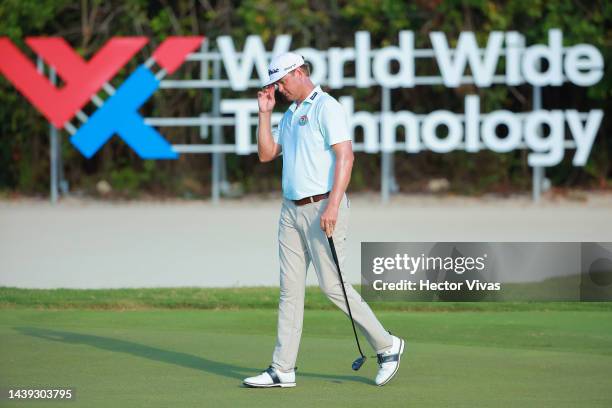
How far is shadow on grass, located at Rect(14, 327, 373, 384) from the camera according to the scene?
301 inches

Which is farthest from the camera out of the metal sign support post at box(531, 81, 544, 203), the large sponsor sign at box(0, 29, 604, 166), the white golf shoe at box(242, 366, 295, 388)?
the metal sign support post at box(531, 81, 544, 203)

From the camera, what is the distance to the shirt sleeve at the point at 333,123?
23.1ft

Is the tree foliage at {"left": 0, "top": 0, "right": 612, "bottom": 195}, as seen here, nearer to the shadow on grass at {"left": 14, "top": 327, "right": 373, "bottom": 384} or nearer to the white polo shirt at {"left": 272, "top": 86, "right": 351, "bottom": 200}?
the shadow on grass at {"left": 14, "top": 327, "right": 373, "bottom": 384}

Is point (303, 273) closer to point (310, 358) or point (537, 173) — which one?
point (310, 358)

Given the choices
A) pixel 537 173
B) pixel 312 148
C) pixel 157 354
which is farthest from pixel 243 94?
pixel 312 148

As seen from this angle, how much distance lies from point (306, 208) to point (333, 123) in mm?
522

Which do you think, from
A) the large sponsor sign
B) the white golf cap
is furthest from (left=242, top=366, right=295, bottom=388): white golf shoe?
the large sponsor sign

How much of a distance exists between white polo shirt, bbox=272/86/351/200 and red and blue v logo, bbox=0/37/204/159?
13930 millimetres

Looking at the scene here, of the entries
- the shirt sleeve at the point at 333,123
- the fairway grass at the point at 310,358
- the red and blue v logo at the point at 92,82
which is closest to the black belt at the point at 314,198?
the shirt sleeve at the point at 333,123

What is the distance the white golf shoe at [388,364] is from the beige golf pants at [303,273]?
37mm

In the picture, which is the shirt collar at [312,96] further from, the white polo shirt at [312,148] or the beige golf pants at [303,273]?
the beige golf pants at [303,273]

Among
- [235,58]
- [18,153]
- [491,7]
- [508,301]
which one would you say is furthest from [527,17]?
[508,301]

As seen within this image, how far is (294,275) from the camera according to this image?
7293mm

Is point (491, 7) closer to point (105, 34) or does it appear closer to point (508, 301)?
point (105, 34)
